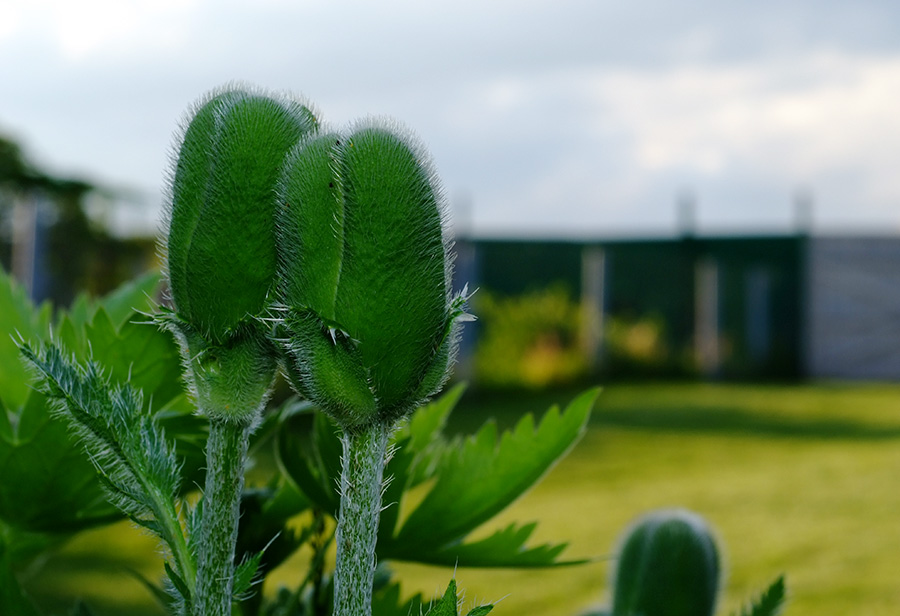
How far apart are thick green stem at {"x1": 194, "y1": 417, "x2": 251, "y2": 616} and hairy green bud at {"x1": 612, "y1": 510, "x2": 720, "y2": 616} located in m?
0.46

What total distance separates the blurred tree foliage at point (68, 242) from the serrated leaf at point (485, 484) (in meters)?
9.83

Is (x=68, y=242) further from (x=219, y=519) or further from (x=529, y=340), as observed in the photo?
(x=219, y=519)

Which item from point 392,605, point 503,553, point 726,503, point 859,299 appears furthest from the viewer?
point 859,299

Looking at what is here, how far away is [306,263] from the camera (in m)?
0.38

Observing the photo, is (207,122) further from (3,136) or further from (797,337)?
(797,337)

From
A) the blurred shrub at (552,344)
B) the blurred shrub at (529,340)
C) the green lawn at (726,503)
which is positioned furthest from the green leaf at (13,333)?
the blurred shrub at (529,340)

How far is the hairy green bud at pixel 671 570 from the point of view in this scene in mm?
789

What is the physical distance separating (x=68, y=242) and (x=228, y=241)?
34.5 feet

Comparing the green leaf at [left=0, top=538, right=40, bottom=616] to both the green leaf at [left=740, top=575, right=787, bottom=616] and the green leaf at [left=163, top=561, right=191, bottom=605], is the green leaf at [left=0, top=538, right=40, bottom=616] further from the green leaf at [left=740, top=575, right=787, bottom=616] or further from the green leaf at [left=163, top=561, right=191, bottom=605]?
the green leaf at [left=740, top=575, right=787, bottom=616]

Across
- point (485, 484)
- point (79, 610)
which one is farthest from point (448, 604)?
point (79, 610)

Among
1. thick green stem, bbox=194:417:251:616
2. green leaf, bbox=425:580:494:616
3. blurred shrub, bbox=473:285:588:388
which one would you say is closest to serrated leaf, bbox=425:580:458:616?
green leaf, bbox=425:580:494:616

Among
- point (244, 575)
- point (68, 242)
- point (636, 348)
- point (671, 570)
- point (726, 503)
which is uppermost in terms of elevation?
point (68, 242)

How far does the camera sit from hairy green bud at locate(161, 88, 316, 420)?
407 millimetres

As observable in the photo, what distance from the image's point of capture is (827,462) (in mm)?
7992
